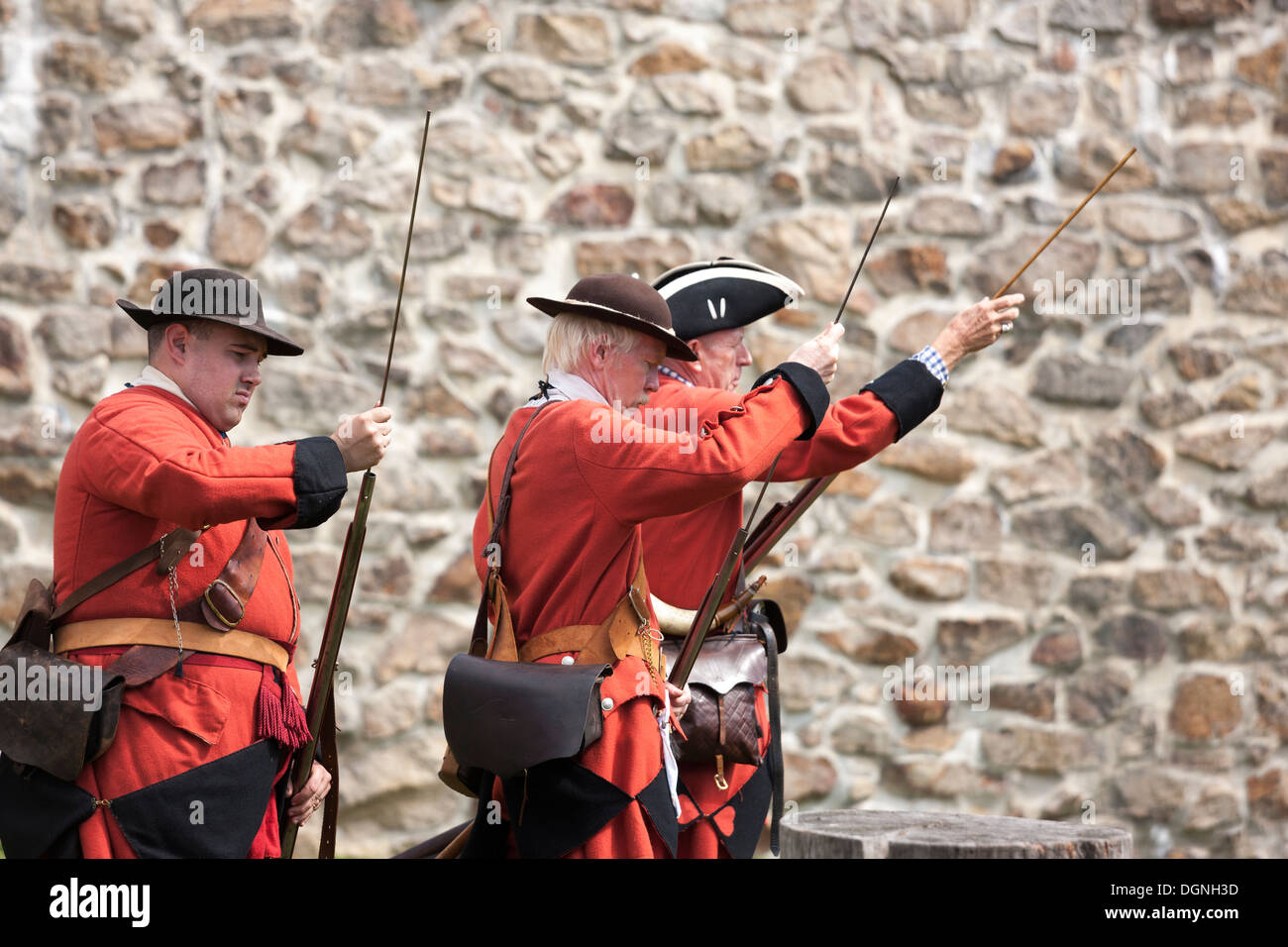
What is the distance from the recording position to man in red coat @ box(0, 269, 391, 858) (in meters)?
2.71

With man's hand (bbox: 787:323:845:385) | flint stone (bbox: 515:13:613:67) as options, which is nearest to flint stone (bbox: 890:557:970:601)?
flint stone (bbox: 515:13:613:67)

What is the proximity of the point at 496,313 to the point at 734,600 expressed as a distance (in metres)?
2.14

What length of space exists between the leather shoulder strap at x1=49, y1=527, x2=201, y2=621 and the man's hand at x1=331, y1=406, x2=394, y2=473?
342 mm

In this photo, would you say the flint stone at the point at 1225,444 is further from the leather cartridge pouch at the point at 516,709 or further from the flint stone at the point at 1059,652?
the leather cartridge pouch at the point at 516,709

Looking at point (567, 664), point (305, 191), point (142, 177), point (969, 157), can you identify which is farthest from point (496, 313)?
point (567, 664)

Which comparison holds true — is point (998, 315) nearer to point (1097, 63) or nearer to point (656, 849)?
point (656, 849)

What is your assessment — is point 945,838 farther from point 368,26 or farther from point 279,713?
point 368,26

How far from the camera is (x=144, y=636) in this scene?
2.85 meters

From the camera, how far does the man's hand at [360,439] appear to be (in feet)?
9.21

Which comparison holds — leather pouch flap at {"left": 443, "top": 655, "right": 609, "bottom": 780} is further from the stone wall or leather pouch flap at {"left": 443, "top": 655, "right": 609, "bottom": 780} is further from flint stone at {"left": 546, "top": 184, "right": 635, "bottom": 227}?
flint stone at {"left": 546, "top": 184, "right": 635, "bottom": 227}

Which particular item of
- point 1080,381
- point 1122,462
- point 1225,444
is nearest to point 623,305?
point 1080,381

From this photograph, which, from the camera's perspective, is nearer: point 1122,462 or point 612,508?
point 612,508

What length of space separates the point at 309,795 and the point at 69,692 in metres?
0.61

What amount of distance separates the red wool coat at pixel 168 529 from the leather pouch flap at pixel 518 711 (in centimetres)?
43
